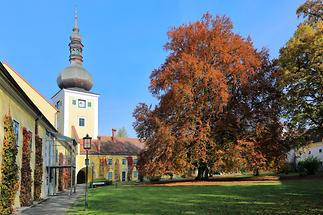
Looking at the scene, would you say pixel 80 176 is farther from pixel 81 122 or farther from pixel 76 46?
pixel 76 46

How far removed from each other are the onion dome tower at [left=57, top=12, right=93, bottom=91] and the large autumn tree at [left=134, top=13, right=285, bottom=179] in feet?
90.6

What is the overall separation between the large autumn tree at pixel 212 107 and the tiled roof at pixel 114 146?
25.8 metres

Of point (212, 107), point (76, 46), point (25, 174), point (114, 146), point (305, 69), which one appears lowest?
point (25, 174)

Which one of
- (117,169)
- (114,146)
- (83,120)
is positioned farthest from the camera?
(114,146)

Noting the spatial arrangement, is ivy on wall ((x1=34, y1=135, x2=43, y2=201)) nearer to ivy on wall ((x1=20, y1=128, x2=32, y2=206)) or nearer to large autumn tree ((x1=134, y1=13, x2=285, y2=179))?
ivy on wall ((x1=20, y1=128, x2=32, y2=206))

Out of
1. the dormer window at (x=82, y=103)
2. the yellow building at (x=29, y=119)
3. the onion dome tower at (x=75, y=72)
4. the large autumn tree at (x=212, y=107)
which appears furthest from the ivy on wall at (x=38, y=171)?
the onion dome tower at (x=75, y=72)

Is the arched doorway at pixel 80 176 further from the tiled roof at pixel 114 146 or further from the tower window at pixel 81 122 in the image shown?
the tower window at pixel 81 122

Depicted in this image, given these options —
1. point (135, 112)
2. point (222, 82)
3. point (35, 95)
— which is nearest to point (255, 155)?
point (222, 82)

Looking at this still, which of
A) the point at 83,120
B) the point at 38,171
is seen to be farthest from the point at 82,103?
the point at 38,171

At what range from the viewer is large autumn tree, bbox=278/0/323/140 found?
23634mm

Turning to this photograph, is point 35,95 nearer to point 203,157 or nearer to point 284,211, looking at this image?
point 203,157

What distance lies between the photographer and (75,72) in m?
59.1

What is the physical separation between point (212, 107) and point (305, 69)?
8.86 meters

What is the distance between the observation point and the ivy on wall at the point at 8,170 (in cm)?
1336
